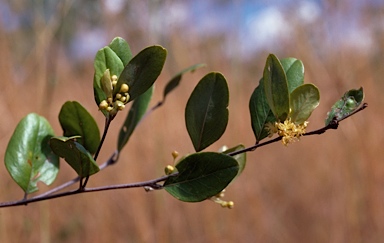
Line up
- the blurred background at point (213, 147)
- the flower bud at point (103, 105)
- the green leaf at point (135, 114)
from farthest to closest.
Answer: the blurred background at point (213, 147) < the green leaf at point (135, 114) < the flower bud at point (103, 105)

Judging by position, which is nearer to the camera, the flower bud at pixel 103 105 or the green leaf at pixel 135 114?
the flower bud at pixel 103 105

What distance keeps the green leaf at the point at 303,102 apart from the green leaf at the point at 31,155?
19 centimetres

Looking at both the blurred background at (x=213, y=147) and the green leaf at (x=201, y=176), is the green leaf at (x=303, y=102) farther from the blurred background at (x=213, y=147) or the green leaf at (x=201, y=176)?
the blurred background at (x=213, y=147)

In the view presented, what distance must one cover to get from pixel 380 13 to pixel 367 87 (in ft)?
0.81

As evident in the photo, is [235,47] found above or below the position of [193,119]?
above

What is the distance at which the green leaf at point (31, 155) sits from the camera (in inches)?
13.3

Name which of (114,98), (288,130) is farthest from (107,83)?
(288,130)

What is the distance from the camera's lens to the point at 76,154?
0.86 ft

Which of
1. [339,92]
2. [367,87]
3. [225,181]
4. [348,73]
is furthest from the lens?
[367,87]

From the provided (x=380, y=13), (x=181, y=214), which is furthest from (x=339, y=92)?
(x=181, y=214)

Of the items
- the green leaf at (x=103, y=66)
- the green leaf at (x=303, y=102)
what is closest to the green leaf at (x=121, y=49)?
the green leaf at (x=103, y=66)

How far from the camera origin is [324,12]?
3.90 feet

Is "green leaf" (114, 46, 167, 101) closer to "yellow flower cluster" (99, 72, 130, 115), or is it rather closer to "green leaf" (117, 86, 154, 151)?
"yellow flower cluster" (99, 72, 130, 115)

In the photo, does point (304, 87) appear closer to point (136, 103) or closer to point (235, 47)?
point (136, 103)
